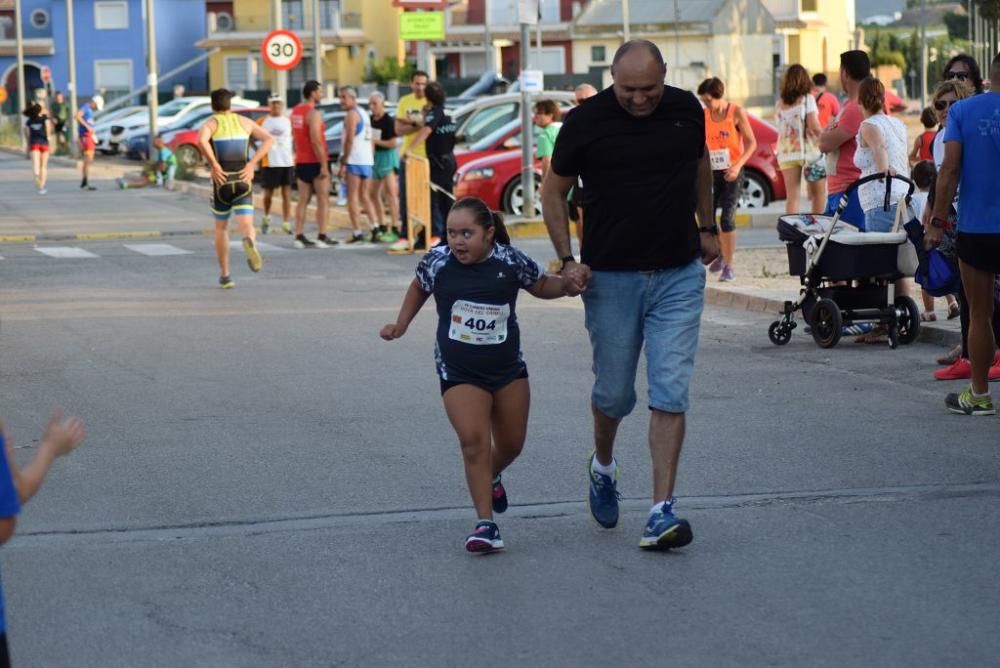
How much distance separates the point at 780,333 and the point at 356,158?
1068 cm

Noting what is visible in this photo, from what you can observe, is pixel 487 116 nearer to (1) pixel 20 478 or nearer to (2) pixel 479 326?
(2) pixel 479 326

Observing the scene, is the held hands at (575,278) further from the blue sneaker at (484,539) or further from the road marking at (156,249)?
the road marking at (156,249)

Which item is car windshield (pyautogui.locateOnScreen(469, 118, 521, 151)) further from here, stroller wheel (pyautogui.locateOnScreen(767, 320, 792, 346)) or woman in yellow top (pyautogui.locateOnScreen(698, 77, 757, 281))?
stroller wheel (pyautogui.locateOnScreen(767, 320, 792, 346))

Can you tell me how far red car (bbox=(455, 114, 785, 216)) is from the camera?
24.2 m

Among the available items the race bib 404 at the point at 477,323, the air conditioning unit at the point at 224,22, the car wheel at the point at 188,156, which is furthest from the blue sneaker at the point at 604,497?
the air conditioning unit at the point at 224,22

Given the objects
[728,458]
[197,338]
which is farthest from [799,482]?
[197,338]

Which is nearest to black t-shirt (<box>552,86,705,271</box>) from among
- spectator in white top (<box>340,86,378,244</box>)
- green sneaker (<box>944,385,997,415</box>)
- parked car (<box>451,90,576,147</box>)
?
green sneaker (<box>944,385,997,415</box>)

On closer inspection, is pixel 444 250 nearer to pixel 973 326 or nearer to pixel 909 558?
pixel 909 558

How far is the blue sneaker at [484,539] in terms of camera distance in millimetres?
6770

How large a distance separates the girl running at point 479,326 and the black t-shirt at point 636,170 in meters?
0.30

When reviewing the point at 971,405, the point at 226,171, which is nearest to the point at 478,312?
the point at 971,405

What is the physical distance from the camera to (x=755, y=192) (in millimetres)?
25250

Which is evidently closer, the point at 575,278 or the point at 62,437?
the point at 62,437

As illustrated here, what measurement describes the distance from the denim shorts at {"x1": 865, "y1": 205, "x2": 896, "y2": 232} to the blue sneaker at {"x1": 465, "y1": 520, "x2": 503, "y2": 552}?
253 inches
